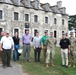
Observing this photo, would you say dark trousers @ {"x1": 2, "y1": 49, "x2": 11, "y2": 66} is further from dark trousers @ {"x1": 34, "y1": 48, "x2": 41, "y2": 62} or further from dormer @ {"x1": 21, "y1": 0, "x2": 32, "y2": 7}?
dormer @ {"x1": 21, "y1": 0, "x2": 32, "y2": 7}

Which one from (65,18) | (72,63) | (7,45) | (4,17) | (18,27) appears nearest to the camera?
(7,45)

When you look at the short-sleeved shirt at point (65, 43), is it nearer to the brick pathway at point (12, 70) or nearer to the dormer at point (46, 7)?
the brick pathway at point (12, 70)

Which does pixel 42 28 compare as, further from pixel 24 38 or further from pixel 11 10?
pixel 24 38

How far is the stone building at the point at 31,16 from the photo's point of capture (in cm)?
3609

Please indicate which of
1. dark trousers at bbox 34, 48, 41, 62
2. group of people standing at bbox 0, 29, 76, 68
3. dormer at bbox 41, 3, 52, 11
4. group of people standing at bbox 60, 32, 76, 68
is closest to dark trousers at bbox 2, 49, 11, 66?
group of people standing at bbox 0, 29, 76, 68

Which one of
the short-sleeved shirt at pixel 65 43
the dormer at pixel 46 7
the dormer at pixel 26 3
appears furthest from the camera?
the dormer at pixel 46 7

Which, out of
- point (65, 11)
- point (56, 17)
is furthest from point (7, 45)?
point (65, 11)

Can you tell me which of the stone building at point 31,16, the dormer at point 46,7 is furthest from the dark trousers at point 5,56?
the dormer at point 46,7

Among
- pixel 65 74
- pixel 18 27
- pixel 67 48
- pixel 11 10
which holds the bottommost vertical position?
pixel 65 74

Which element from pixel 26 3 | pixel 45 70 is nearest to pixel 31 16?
pixel 26 3

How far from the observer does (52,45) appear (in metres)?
11.9

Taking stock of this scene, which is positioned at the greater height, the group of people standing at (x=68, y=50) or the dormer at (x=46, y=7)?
the dormer at (x=46, y=7)

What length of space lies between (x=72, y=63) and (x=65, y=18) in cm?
3572

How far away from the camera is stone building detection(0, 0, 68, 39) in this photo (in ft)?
118
